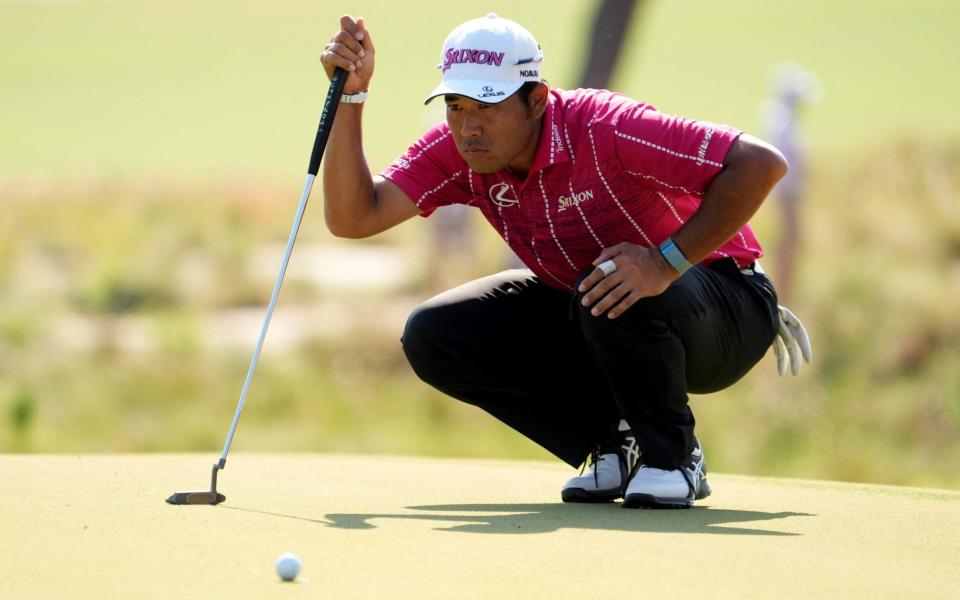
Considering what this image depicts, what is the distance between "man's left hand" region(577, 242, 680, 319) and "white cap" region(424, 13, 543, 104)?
531mm

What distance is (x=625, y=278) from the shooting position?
14.1 feet

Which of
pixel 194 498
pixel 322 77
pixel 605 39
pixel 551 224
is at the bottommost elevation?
pixel 194 498

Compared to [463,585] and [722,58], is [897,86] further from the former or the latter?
[463,585]

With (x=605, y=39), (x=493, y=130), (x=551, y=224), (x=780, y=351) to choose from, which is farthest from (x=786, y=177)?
(x=493, y=130)

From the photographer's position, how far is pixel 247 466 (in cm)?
523

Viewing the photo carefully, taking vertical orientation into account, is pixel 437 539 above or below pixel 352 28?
below

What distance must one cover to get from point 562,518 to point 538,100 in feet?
3.78

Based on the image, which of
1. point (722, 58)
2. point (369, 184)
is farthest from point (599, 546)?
point (722, 58)

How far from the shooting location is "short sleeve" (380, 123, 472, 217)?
482 centimetres

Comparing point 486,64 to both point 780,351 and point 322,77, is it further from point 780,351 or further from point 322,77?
point 322,77

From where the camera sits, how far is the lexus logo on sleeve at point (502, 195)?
15.1ft

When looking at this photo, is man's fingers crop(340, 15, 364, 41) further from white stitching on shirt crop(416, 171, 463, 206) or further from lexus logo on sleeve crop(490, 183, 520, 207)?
lexus logo on sleeve crop(490, 183, 520, 207)

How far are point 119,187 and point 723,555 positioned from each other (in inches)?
658

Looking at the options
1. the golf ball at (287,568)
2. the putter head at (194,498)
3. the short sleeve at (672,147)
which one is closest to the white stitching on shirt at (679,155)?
the short sleeve at (672,147)
